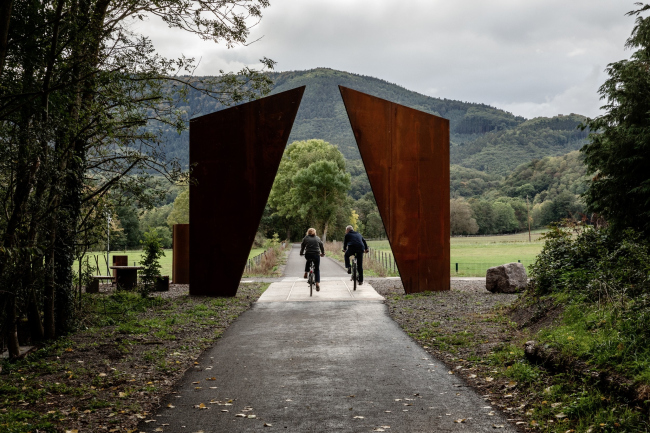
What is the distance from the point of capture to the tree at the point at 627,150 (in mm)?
9703

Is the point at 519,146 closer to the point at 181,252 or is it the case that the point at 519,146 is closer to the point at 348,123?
the point at 348,123

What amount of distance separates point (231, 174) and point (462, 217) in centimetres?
7938

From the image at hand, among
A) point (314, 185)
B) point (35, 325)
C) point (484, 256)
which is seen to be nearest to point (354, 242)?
Answer: point (35, 325)

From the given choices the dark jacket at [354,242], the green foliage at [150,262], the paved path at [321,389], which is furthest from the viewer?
the dark jacket at [354,242]

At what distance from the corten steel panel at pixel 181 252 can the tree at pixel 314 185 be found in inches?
1423

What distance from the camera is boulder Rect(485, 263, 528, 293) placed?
1491 centimetres

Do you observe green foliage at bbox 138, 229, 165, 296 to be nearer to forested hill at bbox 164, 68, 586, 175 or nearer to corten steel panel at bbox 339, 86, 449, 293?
corten steel panel at bbox 339, 86, 449, 293

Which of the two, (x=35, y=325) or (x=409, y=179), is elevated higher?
(x=409, y=179)

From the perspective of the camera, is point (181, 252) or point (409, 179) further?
point (181, 252)

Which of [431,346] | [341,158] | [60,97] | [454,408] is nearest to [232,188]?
[60,97]

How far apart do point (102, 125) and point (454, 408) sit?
6663mm

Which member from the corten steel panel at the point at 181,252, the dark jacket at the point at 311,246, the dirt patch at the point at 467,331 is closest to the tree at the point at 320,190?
the corten steel panel at the point at 181,252

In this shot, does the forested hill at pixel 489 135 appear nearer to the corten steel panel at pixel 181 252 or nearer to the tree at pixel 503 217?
the tree at pixel 503 217

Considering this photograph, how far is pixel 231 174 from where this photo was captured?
14719mm
